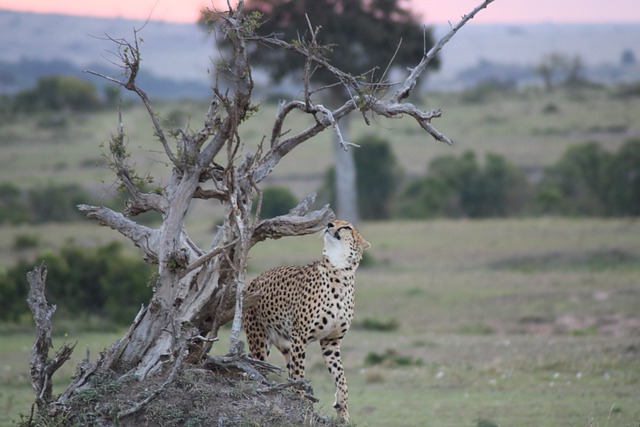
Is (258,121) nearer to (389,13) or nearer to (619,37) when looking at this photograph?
(389,13)

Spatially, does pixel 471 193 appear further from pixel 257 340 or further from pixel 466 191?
pixel 257 340

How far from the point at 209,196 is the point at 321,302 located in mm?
1175

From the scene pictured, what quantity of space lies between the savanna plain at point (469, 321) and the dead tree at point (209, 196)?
299mm

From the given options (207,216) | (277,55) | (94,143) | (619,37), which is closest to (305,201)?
(277,55)

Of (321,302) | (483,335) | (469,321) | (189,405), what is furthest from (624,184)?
(189,405)

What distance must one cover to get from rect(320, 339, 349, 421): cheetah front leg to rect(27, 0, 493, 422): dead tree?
0.85 metres

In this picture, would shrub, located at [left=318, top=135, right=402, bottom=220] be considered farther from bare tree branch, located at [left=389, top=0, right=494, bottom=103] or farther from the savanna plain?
bare tree branch, located at [left=389, top=0, right=494, bottom=103]

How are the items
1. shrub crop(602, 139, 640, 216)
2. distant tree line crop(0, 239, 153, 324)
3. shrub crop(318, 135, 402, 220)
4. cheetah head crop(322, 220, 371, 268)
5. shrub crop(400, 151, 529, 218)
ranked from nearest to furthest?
cheetah head crop(322, 220, 371, 268), distant tree line crop(0, 239, 153, 324), shrub crop(602, 139, 640, 216), shrub crop(400, 151, 529, 218), shrub crop(318, 135, 402, 220)

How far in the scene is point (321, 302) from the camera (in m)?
7.69

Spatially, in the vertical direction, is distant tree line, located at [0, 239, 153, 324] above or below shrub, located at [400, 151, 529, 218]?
below

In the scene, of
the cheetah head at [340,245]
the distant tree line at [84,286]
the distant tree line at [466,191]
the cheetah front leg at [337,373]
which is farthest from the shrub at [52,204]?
the cheetah head at [340,245]

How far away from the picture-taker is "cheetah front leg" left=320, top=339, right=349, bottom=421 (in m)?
7.86

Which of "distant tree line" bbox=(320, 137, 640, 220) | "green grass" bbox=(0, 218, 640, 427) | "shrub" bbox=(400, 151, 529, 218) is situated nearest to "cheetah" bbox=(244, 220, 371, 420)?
"green grass" bbox=(0, 218, 640, 427)

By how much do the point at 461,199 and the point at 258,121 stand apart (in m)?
21.1
